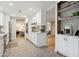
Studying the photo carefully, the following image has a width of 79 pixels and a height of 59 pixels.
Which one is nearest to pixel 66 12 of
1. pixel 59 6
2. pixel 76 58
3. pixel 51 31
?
pixel 59 6

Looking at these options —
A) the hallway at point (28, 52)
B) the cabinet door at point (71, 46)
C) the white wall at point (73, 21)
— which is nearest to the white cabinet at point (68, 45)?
the cabinet door at point (71, 46)

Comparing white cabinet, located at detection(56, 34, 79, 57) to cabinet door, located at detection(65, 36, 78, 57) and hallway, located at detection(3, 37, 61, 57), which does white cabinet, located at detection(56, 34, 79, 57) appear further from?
hallway, located at detection(3, 37, 61, 57)

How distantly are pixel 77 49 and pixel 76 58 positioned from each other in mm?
265

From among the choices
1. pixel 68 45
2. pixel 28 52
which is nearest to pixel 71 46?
pixel 68 45

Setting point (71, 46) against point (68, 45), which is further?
point (68, 45)

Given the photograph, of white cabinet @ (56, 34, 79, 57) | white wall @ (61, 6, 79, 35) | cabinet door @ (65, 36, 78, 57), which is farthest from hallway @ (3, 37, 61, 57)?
white wall @ (61, 6, 79, 35)

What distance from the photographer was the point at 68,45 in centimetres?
422

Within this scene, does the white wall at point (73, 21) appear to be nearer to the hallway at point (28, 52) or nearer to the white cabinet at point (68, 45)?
the white cabinet at point (68, 45)

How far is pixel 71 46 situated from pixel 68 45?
22 cm

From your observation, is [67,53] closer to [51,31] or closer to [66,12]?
[66,12]

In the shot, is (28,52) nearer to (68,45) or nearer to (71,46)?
(68,45)

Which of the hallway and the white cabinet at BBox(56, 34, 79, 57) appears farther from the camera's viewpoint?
the hallway

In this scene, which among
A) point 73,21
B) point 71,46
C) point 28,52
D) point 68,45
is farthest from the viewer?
point 28,52

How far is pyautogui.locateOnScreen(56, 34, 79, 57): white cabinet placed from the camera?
375cm
